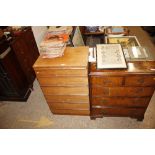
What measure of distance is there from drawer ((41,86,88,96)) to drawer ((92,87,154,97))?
15 centimetres

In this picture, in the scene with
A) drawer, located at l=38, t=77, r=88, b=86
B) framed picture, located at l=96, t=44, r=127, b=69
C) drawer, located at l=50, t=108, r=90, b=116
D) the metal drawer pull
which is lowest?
drawer, located at l=50, t=108, r=90, b=116

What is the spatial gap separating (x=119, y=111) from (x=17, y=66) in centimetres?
191

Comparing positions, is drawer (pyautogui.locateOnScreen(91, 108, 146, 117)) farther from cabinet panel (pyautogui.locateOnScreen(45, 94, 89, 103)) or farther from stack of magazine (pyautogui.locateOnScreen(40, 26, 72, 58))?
stack of magazine (pyautogui.locateOnScreen(40, 26, 72, 58))

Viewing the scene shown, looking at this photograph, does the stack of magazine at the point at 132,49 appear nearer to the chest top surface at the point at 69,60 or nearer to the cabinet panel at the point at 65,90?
the chest top surface at the point at 69,60

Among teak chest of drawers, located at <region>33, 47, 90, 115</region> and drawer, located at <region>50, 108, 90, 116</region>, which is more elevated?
teak chest of drawers, located at <region>33, 47, 90, 115</region>

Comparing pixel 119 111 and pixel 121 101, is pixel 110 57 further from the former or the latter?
pixel 119 111

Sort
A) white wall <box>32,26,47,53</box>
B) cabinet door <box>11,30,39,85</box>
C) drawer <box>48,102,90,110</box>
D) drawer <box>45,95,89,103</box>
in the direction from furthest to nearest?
white wall <box>32,26,47,53</box> → cabinet door <box>11,30,39,85</box> → drawer <box>48,102,90,110</box> → drawer <box>45,95,89,103</box>

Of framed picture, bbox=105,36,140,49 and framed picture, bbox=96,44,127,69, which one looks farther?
framed picture, bbox=105,36,140,49

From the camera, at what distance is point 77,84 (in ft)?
6.13

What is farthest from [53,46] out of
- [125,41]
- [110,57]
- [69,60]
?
[125,41]

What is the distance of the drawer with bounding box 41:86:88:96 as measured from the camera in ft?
6.34

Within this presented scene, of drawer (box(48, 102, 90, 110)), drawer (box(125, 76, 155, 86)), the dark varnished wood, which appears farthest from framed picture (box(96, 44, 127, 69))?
drawer (box(48, 102, 90, 110))

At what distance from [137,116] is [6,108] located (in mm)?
2355

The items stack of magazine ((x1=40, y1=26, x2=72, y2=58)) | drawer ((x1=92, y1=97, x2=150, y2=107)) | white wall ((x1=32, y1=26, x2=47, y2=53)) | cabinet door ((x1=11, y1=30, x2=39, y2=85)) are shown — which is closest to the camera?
stack of magazine ((x1=40, y1=26, x2=72, y2=58))
